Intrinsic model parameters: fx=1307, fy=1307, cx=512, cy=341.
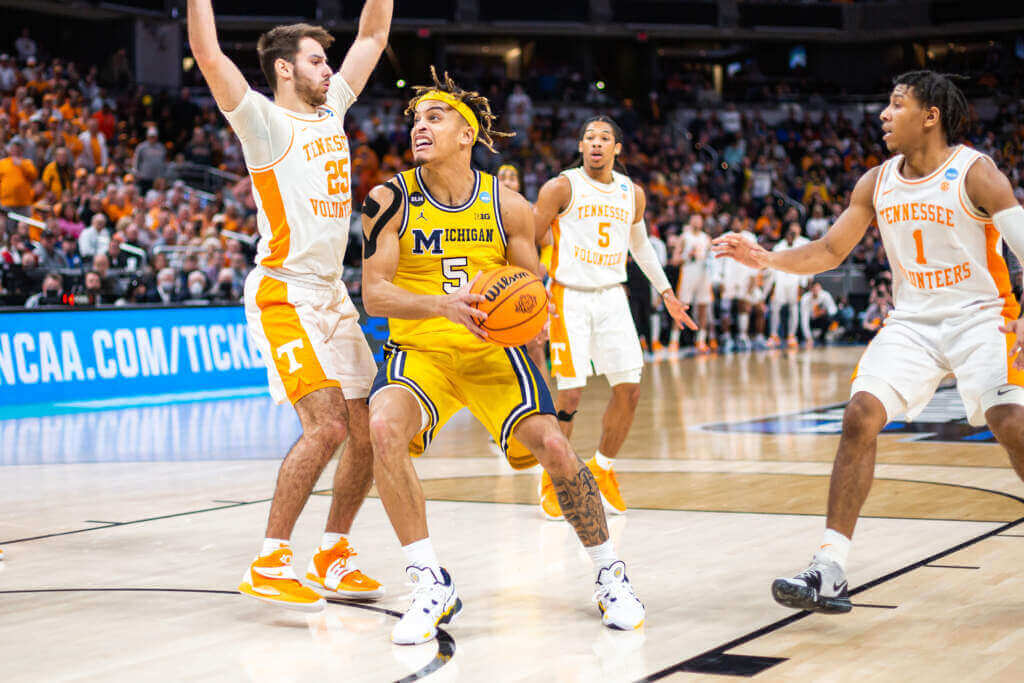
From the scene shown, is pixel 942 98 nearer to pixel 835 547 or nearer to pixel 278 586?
pixel 835 547

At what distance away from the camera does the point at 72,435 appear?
10.9 meters

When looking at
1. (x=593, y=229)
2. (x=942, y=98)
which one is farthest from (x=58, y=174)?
(x=942, y=98)

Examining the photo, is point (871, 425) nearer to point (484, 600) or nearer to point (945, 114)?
point (945, 114)

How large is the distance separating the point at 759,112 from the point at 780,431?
75.8 ft

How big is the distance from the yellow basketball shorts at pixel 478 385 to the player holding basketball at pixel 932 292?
102 centimetres

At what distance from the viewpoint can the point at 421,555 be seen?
185 inches

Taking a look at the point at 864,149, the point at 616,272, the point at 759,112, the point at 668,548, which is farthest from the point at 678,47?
the point at 668,548

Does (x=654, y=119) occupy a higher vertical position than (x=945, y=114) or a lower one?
higher

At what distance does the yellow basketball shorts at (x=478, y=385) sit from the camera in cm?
491

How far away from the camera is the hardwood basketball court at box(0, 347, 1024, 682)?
4.20m

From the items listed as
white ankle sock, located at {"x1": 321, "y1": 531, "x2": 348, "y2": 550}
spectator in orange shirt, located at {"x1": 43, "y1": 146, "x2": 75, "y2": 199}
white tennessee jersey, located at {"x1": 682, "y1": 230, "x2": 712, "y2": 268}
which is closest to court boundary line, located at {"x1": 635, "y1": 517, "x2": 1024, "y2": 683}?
white ankle sock, located at {"x1": 321, "y1": 531, "x2": 348, "y2": 550}

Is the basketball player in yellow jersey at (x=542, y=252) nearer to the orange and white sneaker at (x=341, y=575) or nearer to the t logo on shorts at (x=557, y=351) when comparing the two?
the t logo on shorts at (x=557, y=351)

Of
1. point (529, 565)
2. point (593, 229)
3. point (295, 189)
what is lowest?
point (529, 565)

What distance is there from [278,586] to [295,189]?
5.01 ft
